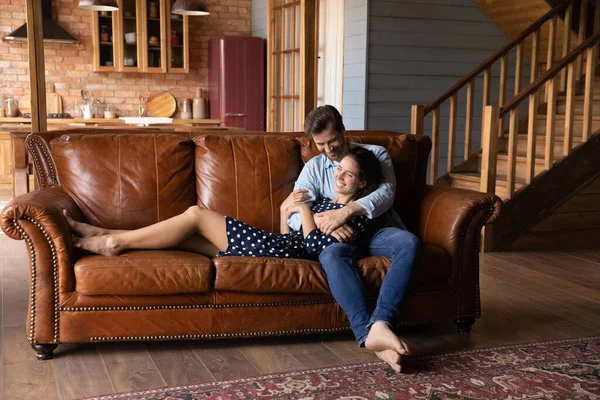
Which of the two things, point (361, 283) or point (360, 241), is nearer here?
point (361, 283)

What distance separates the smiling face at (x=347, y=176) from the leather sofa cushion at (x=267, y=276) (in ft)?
1.31

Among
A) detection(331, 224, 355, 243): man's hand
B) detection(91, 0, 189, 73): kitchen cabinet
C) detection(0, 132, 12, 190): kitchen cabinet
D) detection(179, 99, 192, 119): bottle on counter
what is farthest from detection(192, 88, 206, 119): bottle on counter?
detection(331, 224, 355, 243): man's hand

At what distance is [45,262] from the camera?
2.74 meters

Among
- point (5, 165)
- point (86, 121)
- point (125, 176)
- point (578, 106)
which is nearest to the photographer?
point (125, 176)

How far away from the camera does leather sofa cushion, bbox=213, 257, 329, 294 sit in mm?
2822

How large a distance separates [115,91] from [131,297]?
21.4ft

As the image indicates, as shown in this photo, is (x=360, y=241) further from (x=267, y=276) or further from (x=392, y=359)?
(x=392, y=359)

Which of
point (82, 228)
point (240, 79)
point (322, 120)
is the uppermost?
point (240, 79)

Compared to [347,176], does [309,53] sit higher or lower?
higher

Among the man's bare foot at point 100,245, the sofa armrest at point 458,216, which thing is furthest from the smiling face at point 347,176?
the man's bare foot at point 100,245

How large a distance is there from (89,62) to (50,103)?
0.70 m

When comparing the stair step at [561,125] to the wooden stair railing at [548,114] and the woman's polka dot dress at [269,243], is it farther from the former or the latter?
the woman's polka dot dress at [269,243]

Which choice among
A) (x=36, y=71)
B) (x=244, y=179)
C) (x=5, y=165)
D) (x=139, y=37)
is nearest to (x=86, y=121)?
(x=5, y=165)

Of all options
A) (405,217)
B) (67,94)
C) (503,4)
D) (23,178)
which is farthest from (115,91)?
(405,217)
